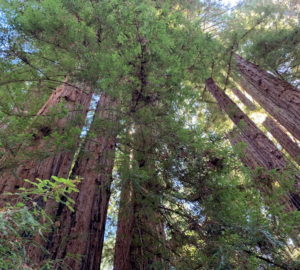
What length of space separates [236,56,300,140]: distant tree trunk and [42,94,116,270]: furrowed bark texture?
388 centimetres

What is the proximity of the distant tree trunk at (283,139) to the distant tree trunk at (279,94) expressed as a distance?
47.4 inches

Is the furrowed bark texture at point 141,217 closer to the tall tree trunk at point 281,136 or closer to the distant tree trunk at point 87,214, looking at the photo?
the distant tree trunk at point 87,214

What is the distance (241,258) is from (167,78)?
2.12 metres

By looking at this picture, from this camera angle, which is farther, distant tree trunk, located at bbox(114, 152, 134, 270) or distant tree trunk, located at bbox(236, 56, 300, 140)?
distant tree trunk, located at bbox(236, 56, 300, 140)

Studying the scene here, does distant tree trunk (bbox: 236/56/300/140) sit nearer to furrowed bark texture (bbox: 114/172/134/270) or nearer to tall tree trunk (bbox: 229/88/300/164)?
tall tree trunk (bbox: 229/88/300/164)

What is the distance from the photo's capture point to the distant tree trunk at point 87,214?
2852 mm

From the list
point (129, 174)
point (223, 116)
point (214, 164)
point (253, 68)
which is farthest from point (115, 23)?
point (223, 116)

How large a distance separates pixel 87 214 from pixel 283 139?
6753 millimetres

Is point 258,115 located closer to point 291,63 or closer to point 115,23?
point 291,63

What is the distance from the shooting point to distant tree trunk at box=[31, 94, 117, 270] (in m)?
2.85

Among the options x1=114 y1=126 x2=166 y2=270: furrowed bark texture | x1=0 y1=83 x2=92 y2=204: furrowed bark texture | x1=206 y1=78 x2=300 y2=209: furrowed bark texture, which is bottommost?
x1=114 y1=126 x2=166 y2=270: furrowed bark texture

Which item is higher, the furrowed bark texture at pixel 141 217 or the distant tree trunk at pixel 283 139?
the distant tree trunk at pixel 283 139

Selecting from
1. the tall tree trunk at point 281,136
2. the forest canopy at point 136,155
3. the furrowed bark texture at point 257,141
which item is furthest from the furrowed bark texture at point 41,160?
the tall tree trunk at point 281,136

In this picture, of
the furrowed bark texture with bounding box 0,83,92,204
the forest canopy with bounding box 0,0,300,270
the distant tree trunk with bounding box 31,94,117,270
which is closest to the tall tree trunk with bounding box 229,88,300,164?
the forest canopy with bounding box 0,0,300,270
